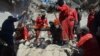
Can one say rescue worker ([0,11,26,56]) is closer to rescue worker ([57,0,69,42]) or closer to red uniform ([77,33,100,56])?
rescue worker ([57,0,69,42])

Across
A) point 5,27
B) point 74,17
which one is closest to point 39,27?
point 74,17

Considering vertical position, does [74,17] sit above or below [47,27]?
above

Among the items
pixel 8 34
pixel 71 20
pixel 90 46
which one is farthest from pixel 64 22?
pixel 90 46

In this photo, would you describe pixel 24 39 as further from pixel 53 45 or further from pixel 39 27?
pixel 53 45

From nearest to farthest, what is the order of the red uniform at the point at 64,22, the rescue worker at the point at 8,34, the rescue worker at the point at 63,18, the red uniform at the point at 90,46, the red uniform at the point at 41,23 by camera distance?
the red uniform at the point at 90,46 < the rescue worker at the point at 8,34 < the rescue worker at the point at 63,18 < the red uniform at the point at 64,22 < the red uniform at the point at 41,23

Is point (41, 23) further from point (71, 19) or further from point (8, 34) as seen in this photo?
point (8, 34)

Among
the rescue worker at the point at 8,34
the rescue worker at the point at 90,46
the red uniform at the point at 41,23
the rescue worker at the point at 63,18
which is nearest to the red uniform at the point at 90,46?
the rescue worker at the point at 90,46

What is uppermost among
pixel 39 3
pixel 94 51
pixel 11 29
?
pixel 94 51

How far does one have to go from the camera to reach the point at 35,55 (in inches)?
559

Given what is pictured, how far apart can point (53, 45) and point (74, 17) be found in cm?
123

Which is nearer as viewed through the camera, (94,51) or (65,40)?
(94,51)

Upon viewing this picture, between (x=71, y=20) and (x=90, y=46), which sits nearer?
(x=90, y=46)

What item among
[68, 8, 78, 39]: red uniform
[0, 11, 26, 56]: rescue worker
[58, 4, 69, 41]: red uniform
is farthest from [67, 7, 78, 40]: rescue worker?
[0, 11, 26, 56]: rescue worker

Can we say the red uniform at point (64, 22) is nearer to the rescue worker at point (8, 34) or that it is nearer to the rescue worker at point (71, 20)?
the rescue worker at point (71, 20)
